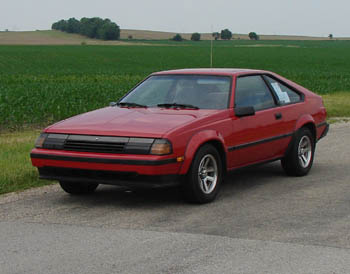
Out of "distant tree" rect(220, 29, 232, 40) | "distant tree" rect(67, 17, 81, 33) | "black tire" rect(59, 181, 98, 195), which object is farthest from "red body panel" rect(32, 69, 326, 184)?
"distant tree" rect(220, 29, 232, 40)

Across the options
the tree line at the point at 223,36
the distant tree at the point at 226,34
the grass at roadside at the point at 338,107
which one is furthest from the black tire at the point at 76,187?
the distant tree at the point at 226,34

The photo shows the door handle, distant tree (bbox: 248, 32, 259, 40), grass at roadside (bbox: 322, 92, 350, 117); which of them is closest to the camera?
the door handle

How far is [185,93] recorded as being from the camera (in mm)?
8445

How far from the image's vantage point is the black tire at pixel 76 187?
8.08 m

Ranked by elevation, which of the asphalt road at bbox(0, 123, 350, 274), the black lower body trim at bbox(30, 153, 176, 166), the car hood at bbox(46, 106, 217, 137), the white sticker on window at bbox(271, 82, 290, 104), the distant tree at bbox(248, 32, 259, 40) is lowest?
the distant tree at bbox(248, 32, 259, 40)

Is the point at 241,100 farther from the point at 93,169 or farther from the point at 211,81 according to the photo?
the point at 93,169

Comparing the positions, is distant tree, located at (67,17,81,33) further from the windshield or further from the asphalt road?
the asphalt road

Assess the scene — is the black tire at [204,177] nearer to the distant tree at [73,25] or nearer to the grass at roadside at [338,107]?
the grass at roadside at [338,107]

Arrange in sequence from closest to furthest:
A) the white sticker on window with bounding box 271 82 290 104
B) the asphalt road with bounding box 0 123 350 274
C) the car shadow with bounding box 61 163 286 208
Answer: the asphalt road with bounding box 0 123 350 274 → the car shadow with bounding box 61 163 286 208 → the white sticker on window with bounding box 271 82 290 104

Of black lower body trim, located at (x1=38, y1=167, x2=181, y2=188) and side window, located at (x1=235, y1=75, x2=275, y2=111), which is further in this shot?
side window, located at (x1=235, y1=75, x2=275, y2=111)

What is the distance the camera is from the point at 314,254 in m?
5.56

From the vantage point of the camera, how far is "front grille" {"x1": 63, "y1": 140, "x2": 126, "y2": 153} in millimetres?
7230

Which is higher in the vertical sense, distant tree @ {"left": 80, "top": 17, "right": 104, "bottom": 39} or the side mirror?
the side mirror

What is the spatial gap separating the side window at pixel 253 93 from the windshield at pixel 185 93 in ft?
0.58
